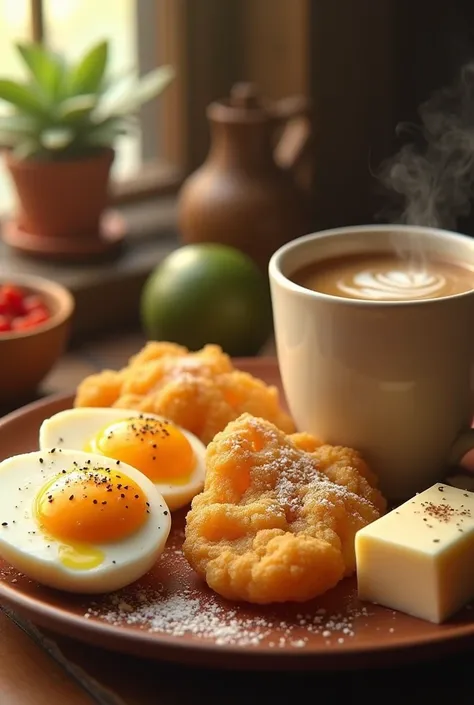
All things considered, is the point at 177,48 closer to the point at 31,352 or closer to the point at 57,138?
the point at 57,138

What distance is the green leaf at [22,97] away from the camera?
2115mm

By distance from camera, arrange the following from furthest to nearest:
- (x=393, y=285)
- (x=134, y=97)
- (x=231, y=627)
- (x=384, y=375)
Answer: (x=134, y=97)
(x=393, y=285)
(x=384, y=375)
(x=231, y=627)

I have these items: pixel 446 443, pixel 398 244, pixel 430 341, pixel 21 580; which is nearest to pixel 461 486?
pixel 446 443

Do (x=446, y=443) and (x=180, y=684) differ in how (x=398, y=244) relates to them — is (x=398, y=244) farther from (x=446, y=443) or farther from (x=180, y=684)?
(x=180, y=684)

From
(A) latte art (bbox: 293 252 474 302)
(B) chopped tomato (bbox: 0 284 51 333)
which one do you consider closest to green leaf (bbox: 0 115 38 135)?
(B) chopped tomato (bbox: 0 284 51 333)

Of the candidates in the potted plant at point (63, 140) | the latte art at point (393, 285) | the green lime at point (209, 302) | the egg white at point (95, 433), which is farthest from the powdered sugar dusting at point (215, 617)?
the potted plant at point (63, 140)

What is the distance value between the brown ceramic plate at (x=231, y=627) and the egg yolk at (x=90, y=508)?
6 cm

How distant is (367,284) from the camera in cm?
147

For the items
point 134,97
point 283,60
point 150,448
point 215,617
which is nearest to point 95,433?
point 150,448

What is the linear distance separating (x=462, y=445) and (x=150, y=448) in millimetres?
388

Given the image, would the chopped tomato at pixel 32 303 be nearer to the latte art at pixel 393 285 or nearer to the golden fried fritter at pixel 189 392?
the golden fried fritter at pixel 189 392

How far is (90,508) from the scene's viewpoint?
46.3 inches

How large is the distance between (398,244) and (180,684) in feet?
2.31

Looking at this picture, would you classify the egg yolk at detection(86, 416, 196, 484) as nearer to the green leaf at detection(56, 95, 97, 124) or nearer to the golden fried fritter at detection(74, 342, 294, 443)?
the golden fried fritter at detection(74, 342, 294, 443)
